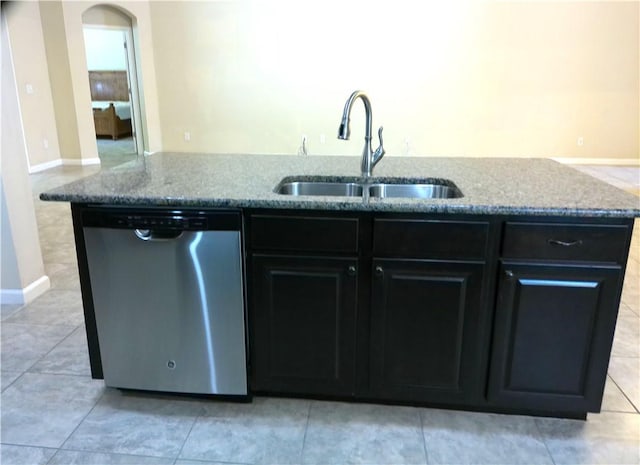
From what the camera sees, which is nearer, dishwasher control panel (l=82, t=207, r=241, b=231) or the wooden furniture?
dishwasher control panel (l=82, t=207, r=241, b=231)

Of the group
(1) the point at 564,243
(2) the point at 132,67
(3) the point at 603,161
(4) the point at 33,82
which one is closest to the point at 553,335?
(1) the point at 564,243

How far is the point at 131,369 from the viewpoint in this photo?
1982 millimetres

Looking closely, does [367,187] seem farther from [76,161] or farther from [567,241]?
[76,161]

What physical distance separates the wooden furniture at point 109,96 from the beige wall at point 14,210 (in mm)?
8516

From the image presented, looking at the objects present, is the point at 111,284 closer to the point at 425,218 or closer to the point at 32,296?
the point at 425,218

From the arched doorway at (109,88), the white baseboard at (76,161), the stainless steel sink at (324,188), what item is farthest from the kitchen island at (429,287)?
the arched doorway at (109,88)

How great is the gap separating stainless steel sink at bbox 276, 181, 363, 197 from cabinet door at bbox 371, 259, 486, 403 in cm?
55

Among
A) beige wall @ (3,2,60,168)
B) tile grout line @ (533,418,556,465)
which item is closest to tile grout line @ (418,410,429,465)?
tile grout line @ (533,418,556,465)

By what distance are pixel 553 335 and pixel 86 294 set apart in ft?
5.82

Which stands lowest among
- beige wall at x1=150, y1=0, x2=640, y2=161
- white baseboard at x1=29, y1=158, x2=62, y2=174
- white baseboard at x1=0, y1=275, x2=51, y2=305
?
white baseboard at x1=0, y1=275, x2=51, y2=305

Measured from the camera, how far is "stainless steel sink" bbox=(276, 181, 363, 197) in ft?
7.20

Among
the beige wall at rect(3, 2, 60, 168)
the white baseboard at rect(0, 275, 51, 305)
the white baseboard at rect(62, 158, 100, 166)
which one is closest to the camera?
the white baseboard at rect(0, 275, 51, 305)

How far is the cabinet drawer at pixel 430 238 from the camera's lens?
1.67m

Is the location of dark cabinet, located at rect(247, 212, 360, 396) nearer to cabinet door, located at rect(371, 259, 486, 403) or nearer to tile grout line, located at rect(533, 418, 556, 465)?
cabinet door, located at rect(371, 259, 486, 403)
